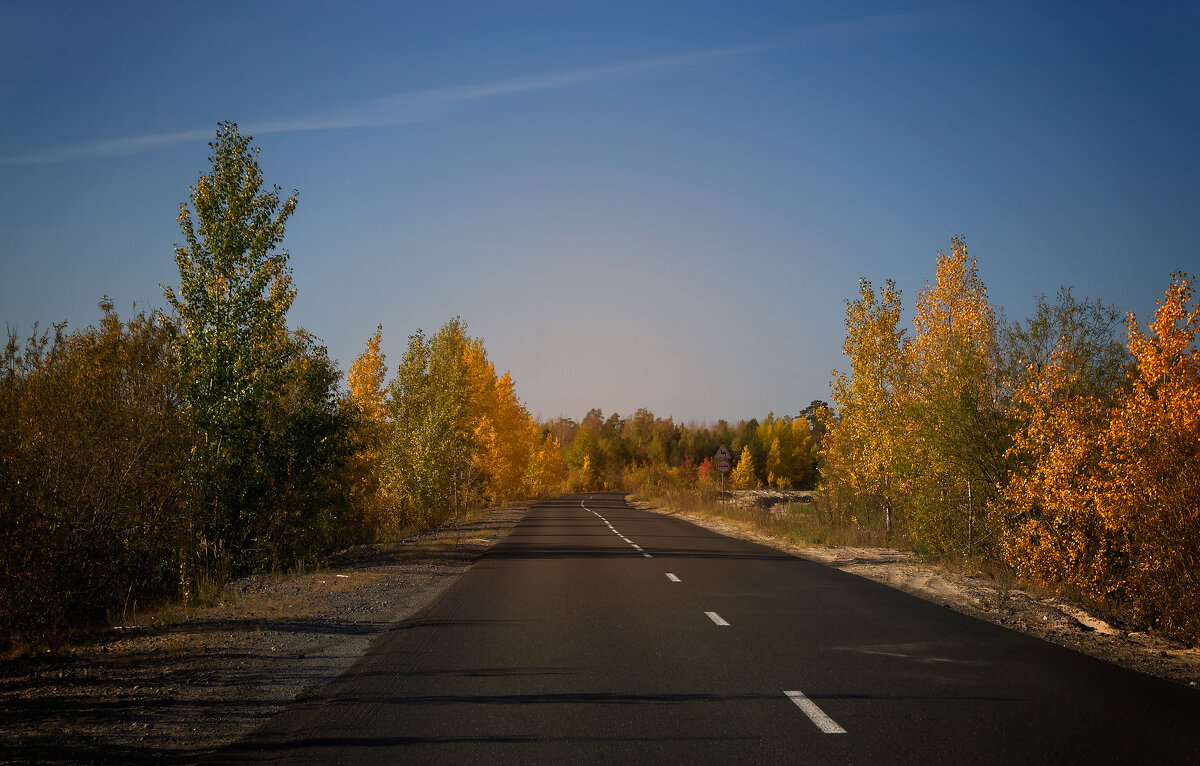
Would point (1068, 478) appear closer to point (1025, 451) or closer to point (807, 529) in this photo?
point (1025, 451)

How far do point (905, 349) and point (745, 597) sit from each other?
16297mm

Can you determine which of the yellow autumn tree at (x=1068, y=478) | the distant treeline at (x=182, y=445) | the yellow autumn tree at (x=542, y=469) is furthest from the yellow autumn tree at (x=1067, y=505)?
the yellow autumn tree at (x=542, y=469)

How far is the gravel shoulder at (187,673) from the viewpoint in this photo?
5812 mm

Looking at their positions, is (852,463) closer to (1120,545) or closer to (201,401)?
(1120,545)

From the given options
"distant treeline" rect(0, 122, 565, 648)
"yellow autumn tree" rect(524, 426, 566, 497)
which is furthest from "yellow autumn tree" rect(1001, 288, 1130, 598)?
"yellow autumn tree" rect(524, 426, 566, 497)

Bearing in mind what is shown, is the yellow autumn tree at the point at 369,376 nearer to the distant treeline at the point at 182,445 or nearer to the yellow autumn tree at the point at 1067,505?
the distant treeline at the point at 182,445

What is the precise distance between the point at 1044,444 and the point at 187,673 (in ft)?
44.6

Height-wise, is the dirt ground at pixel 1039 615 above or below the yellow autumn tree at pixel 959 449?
below

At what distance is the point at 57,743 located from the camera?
18.6ft

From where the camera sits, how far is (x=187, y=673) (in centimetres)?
791

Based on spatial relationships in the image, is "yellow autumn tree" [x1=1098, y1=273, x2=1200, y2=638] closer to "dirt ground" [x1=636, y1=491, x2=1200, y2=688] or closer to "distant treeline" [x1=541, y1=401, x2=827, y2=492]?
"dirt ground" [x1=636, y1=491, x2=1200, y2=688]

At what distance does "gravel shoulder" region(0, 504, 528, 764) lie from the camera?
5.81m

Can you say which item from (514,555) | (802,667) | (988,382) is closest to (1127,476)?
(802,667)

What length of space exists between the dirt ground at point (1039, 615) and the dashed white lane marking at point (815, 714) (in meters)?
3.78
